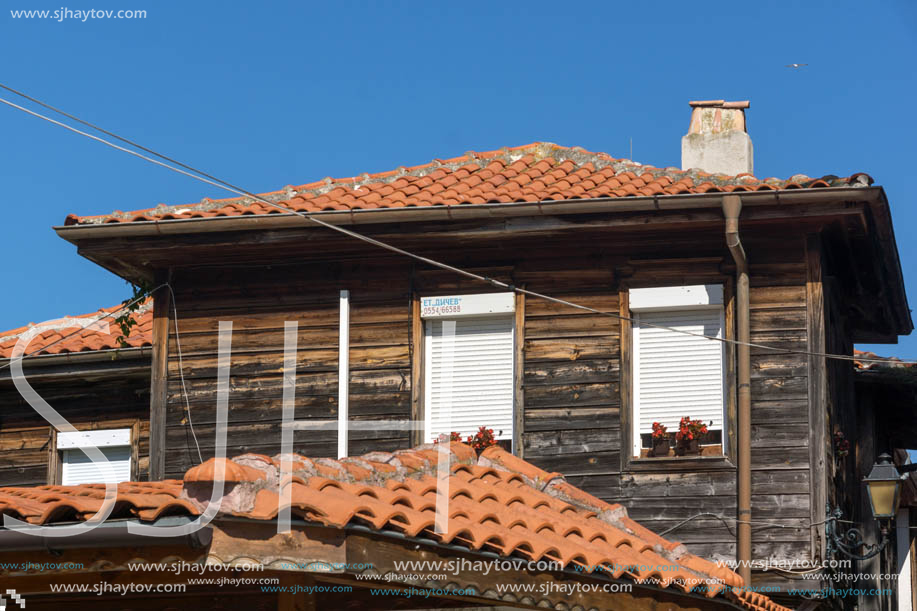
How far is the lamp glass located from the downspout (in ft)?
3.62

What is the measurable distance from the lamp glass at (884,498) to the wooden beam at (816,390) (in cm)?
45

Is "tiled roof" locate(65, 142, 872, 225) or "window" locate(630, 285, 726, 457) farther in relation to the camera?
"tiled roof" locate(65, 142, 872, 225)

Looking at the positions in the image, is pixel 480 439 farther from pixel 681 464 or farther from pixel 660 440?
pixel 681 464

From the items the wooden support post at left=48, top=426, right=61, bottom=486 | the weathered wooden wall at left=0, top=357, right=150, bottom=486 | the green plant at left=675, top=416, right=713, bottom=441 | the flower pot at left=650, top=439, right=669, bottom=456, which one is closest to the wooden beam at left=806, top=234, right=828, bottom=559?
the green plant at left=675, top=416, right=713, bottom=441

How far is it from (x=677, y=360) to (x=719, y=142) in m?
3.09

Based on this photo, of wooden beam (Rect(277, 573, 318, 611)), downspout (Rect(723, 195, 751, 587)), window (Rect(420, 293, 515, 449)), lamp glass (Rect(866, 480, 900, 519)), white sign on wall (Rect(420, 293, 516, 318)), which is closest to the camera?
wooden beam (Rect(277, 573, 318, 611))

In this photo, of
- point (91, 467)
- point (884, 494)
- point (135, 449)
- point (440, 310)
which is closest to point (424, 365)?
point (440, 310)

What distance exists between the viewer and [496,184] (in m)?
13.6

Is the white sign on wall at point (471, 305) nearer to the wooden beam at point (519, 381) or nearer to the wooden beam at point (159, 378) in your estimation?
the wooden beam at point (519, 381)

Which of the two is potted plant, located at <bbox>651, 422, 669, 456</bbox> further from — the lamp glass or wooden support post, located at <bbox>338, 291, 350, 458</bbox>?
wooden support post, located at <bbox>338, 291, 350, 458</bbox>

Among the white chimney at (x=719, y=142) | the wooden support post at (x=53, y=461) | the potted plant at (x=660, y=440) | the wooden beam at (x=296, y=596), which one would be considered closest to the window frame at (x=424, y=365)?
the potted plant at (x=660, y=440)

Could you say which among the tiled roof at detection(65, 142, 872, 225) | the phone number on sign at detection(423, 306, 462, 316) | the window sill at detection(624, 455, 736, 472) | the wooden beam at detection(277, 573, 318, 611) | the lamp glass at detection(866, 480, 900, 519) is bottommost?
the wooden beam at detection(277, 573, 318, 611)

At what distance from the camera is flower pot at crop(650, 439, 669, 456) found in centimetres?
1235

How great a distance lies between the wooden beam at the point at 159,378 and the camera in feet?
44.3
